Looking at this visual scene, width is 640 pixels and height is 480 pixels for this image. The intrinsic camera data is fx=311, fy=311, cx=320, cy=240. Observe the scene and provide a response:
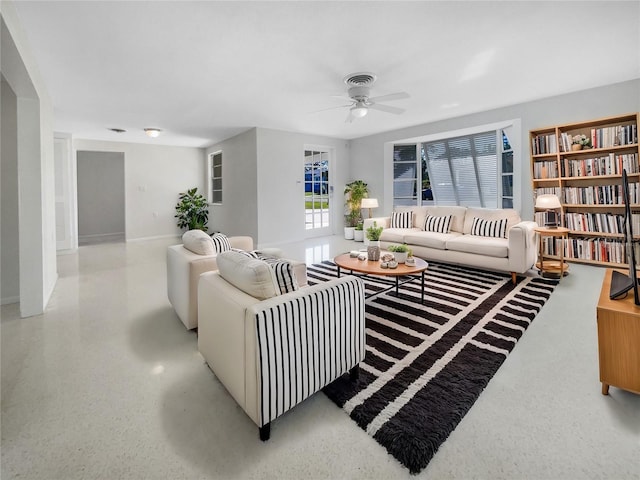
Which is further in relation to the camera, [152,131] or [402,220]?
[152,131]

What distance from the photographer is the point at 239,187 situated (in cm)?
691

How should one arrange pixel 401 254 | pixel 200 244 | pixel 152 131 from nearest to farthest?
1. pixel 200 244
2. pixel 401 254
3. pixel 152 131

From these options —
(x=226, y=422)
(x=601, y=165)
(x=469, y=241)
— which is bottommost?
(x=226, y=422)

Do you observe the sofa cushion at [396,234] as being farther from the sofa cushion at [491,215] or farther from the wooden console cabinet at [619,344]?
the wooden console cabinet at [619,344]

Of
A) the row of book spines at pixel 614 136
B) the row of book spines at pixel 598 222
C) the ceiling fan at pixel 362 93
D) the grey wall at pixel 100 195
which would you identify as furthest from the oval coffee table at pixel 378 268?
the grey wall at pixel 100 195

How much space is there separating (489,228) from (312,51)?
129 inches

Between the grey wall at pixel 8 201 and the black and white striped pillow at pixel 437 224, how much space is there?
17.1 ft

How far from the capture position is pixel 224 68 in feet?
11.0

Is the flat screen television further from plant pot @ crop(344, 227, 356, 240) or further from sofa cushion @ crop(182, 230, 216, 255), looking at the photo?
plant pot @ crop(344, 227, 356, 240)

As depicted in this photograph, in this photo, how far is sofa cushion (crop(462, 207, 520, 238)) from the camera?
433 cm

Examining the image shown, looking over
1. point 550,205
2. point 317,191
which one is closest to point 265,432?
point 550,205

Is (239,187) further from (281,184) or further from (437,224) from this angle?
(437,224)

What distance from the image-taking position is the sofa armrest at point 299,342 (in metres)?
1.37

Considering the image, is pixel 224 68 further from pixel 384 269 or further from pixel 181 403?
pixel 181 403
